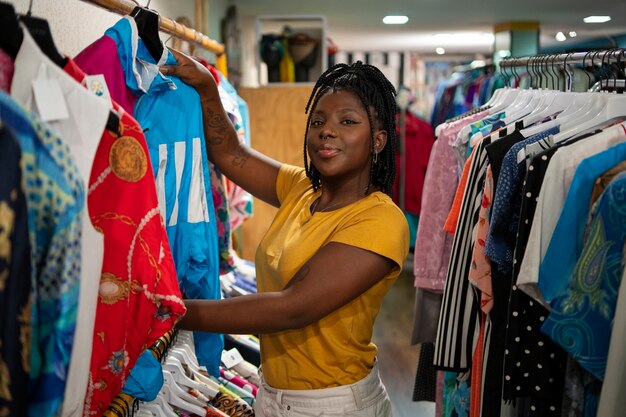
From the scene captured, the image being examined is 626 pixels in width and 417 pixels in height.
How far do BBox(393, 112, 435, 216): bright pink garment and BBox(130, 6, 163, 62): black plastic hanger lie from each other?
4999 mm

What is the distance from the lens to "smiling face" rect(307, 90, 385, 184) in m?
1.74

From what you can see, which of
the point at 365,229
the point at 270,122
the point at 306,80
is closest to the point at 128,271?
the point at 365,229

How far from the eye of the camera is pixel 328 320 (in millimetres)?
1713

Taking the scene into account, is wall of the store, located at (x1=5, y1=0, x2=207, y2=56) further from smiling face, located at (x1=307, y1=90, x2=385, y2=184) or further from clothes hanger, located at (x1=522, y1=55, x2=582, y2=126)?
clothes hanger, located at (x1=522, y1=55, x2=582, y2=126)

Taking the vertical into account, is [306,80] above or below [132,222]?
above

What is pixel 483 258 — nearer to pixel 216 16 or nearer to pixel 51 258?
pixel 51 258

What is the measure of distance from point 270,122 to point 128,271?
3156 millimetres

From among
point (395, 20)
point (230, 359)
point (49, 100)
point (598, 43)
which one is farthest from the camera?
point (598, 43)

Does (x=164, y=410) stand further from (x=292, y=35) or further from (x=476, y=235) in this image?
(x=292, y=35)

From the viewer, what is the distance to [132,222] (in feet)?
3.75

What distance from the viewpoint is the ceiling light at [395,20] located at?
23.0 ft

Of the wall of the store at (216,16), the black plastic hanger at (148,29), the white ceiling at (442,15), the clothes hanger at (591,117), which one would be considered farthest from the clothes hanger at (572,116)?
the white ceiling at (442,15)

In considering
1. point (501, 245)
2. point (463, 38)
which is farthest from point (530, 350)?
point (463, 38)

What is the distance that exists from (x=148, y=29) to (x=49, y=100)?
0.62 meters
